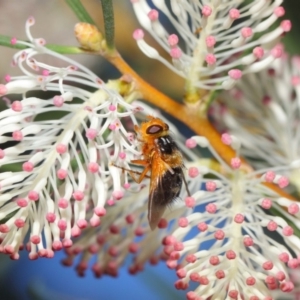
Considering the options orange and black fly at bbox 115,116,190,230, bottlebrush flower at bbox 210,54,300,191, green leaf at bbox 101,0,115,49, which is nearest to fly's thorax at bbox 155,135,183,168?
orange and black fly at bbox 115,116,190,230

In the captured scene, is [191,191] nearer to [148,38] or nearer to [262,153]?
[262,153]

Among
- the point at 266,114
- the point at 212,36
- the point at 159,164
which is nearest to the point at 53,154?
the point at 159,164

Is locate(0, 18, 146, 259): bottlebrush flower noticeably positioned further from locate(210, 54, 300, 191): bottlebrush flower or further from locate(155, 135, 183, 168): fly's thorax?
locate(210, 54, 300, 191): bottlebrush flower

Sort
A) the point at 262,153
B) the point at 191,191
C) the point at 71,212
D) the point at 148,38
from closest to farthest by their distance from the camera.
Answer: the point at 71,212
the point at 191,191
the point at 262,153
the point at 148,38

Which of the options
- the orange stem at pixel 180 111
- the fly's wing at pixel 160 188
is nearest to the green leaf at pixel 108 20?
the orange stem at pixel 180 111

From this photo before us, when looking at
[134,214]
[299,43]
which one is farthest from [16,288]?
[299,43]

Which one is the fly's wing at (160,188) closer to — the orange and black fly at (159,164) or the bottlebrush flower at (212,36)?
the orange and black fly at (159,164)
